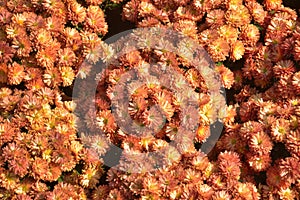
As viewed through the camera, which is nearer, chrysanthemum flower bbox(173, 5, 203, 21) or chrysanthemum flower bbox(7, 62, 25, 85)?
chrysanthemum flower bbox(7, 62, 25, 85)

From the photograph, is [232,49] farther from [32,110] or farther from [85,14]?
[32,110]

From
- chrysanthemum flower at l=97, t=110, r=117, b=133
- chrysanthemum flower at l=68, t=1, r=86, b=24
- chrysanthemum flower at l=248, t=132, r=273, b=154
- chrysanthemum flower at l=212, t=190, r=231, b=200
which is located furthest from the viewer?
chrysanthemum flower at l=68, t=1, r=86, b=24

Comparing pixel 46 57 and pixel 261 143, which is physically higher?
pixel 46 57

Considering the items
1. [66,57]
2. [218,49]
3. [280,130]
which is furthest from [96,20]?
[280,130]

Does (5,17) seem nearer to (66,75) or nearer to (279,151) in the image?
(66,75)

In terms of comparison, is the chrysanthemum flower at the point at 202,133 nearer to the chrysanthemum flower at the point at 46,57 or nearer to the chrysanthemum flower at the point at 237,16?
the chrysanthemum flower at the point at 237,16

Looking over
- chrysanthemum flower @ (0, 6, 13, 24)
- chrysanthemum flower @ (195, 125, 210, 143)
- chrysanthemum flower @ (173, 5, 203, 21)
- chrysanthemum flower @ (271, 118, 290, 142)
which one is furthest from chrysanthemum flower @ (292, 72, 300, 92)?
chrysanthemum flower @ (0, 6, 13, 24)

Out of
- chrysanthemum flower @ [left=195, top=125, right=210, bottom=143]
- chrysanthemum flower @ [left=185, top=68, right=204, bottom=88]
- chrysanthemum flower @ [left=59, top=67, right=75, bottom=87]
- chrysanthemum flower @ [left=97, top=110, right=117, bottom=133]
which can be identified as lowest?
chrysanthemum flower @ [left=195, top=125, right=210, bottom=143]

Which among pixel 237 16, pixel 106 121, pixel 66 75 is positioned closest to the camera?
pixel 106 121

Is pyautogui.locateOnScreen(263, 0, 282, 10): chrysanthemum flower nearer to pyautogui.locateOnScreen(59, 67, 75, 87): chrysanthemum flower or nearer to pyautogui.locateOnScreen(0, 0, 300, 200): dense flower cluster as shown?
pyautogui.locateOnScreen(0, 0, 300, 200): dense flower cluster
